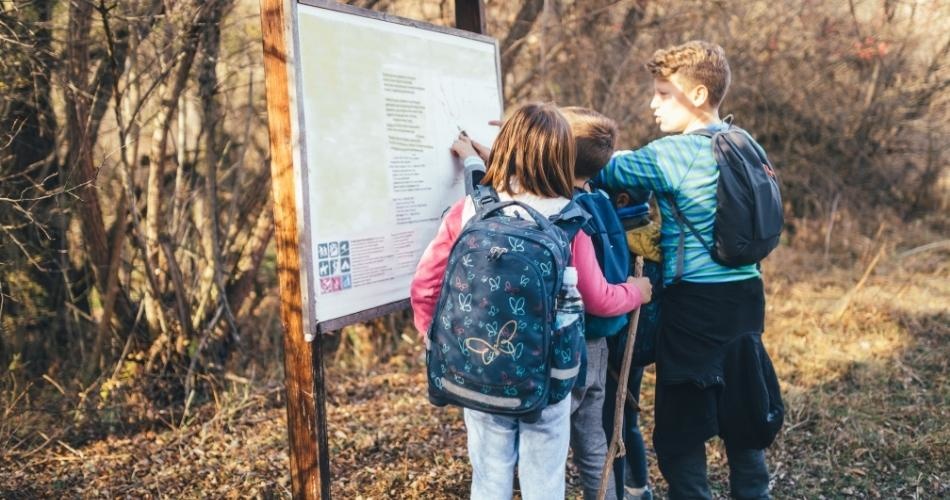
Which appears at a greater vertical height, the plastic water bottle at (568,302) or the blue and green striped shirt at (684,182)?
the blue and green striped shirt at (684,182)

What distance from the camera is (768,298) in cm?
733

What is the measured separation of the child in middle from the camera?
2619mm

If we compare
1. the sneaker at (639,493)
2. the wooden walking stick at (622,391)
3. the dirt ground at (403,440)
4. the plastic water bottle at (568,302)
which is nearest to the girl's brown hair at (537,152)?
the plastic water bottle at (568,302)

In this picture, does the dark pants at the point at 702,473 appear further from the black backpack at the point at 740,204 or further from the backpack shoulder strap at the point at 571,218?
the backpack shoulder strap at the point at 571,218

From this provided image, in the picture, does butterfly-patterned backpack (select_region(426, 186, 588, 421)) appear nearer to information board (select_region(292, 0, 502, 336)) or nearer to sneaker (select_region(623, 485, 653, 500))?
information board (select_region(292, 0, 502, 336))

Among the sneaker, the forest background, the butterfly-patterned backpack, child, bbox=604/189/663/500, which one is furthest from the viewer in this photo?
the forest background

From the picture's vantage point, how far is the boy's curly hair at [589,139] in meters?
2.62

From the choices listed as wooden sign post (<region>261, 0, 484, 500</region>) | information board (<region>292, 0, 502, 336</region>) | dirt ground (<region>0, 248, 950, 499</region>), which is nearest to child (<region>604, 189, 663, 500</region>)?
dirt ground (<region>0, 248, 950, 499</region>)

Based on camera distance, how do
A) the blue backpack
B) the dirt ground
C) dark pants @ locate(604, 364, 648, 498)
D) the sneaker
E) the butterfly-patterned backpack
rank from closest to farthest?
1. the butterfly-patterned backpack
2. the blue backpack
3. dark pants @ locate(604, 364, 648, 498)
4. the sneaker
5. the dirt ground

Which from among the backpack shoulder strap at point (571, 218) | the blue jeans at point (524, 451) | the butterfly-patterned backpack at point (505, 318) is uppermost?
the backpack shoulder strap at point (571, 218)

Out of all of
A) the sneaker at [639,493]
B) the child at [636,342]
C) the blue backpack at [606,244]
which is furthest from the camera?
the sneaker at [639,493]

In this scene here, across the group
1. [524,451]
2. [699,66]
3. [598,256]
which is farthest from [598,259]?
[699,66]

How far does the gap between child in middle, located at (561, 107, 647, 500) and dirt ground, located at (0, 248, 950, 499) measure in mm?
1018

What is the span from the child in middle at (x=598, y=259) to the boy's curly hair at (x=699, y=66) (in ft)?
1.08
